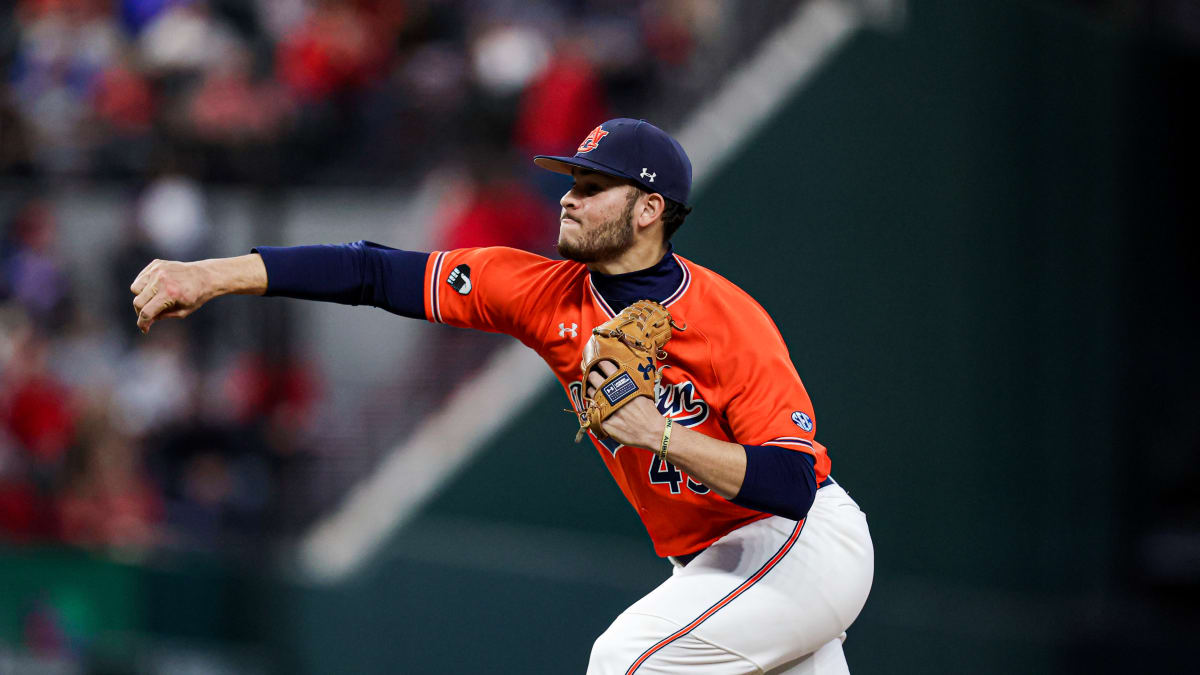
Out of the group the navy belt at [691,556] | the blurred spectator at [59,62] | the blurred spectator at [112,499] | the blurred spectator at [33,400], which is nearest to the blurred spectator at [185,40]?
the blurred spectator at [59,62]

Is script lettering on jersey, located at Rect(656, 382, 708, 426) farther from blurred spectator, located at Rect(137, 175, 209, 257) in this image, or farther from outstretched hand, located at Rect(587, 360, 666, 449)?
blurred spectator, located at Rect(137, 175, 209, 257)

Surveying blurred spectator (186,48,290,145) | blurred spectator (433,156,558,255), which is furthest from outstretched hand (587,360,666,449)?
blurred spectator (186,48,290,145)

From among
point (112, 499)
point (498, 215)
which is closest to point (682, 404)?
point (498, 215)

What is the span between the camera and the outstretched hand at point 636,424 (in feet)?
12.5

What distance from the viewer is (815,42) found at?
330 inches

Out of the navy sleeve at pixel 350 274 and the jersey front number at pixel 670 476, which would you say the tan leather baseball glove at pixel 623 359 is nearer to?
the jersey front number at pixel 670 476

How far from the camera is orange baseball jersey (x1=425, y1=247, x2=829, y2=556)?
410 centimetres

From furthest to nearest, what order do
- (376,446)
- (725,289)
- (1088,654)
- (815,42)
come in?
(376,446)
(815,42)
(1088,654)
(725,289)

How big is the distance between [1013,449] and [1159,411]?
102 cm

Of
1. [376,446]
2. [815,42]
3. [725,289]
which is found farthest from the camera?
[376,446]

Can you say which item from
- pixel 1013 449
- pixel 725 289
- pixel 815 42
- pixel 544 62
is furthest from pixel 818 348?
pixel 725 289

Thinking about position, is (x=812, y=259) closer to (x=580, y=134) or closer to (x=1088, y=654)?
(x=580, y=134)

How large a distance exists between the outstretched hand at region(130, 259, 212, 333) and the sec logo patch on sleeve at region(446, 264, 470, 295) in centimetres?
76

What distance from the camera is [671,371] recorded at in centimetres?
421
